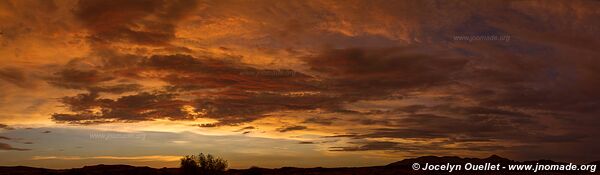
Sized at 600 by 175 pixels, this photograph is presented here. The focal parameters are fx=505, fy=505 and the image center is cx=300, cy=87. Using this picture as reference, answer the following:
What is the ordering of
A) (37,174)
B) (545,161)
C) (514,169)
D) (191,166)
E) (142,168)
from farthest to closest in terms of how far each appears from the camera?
1. (545,161)
2. (142,168)
3. (37,174)
4. (514,169)
5. (191,166)

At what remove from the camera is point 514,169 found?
110 metres

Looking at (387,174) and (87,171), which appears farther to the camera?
(87,171)

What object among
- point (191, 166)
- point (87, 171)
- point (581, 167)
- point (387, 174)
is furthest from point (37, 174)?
point (581, 167)

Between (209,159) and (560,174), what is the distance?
62728 mm

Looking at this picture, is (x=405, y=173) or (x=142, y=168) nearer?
(x=405, y=173)

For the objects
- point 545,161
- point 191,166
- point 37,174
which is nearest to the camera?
point 191,166

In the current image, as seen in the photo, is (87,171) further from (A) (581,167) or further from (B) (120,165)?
(A) (581,167)

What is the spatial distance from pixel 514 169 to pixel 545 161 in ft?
150

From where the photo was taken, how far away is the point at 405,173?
344ft

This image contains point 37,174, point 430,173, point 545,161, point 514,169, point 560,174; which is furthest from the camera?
point 545,161

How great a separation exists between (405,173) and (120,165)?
81139 millimetres

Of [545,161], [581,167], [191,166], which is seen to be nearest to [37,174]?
[191,166]

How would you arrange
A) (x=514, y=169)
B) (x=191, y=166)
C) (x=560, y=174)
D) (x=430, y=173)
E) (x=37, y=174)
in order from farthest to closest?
1. (x=37, y=174)
2. (x=514, y=169)
3. (x=430, y=173)
4. (x=560, y=174)
5. (x=191, y=166)

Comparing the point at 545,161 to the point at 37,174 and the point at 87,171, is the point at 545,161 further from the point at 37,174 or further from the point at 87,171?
the point at 37,174
